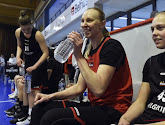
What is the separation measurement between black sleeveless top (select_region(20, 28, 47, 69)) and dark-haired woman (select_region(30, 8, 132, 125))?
117 cm

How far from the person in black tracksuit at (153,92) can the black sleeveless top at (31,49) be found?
159 cm

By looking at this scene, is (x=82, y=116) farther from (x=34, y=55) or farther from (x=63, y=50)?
(x=34, y=55)

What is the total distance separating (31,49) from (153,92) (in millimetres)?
1744

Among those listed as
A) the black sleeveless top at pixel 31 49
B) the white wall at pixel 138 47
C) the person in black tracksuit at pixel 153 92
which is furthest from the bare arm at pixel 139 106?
the black sleeveless top at pixel 31 49

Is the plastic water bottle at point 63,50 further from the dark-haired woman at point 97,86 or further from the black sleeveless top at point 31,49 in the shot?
the black sleeveless top at point 31,49

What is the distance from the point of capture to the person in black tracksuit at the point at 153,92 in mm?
902

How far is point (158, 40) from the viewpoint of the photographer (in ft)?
3.15

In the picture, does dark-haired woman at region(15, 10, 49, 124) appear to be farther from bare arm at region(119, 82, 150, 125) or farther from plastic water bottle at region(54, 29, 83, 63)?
bare arm at region(119, 82, 150, 125)

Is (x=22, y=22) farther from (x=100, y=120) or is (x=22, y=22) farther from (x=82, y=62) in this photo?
(x=100, y=120)

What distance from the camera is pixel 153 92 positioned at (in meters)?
0.95

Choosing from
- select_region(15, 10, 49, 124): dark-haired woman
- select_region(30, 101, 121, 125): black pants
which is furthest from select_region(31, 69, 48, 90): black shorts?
select_region(30, 101, 121, 125): black pants

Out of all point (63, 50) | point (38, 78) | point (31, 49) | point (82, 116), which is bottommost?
point (82, 116)

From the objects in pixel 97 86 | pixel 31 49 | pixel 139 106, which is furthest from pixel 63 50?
pixel 31 49

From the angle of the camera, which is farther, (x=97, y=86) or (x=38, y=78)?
(x=38, y=78)
